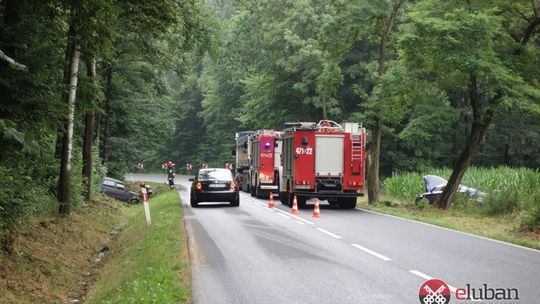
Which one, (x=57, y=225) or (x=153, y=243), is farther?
(x=57, y=225)

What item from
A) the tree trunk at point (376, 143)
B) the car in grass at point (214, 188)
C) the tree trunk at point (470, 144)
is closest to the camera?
the tree trunk at point (470, 144)

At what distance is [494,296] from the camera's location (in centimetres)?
783

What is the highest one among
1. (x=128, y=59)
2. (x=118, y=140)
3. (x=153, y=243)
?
(x=128, y=59)

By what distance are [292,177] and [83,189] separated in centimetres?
786

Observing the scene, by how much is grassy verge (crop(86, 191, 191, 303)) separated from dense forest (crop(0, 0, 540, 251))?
6.35ft

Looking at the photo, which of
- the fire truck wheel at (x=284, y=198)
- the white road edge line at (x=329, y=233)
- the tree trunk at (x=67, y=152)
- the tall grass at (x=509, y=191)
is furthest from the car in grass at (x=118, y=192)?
Result: the white road edge line at (x=329, y=233)

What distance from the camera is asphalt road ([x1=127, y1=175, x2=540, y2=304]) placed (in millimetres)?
8156

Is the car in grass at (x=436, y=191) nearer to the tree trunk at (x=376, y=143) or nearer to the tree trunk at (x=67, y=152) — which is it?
the tree trunk at (x=376, y=143)

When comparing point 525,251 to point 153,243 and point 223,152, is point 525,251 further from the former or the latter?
point 223,152

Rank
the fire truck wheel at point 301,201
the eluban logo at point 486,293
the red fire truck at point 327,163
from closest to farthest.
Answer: the eluban logo at point 486,293
the red fire truck at point 327,163
the fire truck wheel at point 301,201

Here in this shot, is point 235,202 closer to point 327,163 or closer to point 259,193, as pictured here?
→ point 327,163

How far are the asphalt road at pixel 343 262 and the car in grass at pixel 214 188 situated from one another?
722 cm

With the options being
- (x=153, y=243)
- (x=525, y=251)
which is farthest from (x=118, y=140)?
(x=525, y=251)

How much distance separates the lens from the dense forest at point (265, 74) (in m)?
11.3
